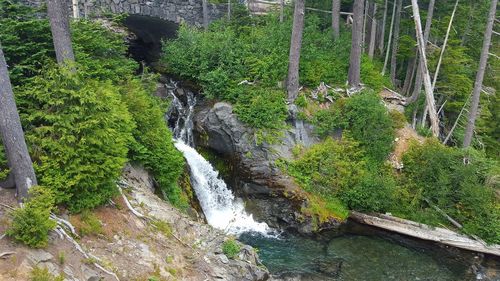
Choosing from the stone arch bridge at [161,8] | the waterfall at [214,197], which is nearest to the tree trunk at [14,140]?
the waterfall at [214,197]

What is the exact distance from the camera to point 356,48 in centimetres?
1667

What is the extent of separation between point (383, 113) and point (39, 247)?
1246cm

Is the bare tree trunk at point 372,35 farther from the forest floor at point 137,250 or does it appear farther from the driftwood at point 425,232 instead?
the forest floor at point 137,250

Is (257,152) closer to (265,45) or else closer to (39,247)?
(265,45)

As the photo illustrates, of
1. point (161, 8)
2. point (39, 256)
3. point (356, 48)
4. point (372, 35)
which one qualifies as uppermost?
point (161, 8)

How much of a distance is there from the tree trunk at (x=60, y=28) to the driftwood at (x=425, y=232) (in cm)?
1052

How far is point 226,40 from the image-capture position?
1714cm

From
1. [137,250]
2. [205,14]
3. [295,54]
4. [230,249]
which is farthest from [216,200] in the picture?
[205,14]

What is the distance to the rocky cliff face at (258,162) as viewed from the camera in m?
14.1

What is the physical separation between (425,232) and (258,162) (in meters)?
6.15

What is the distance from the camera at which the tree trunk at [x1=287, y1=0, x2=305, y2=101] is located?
1554cm

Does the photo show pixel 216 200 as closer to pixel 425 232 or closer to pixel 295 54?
pixel 295 54

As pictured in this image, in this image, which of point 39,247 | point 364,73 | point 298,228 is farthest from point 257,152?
point 39,247

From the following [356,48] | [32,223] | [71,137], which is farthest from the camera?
[356,48]
